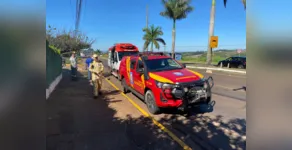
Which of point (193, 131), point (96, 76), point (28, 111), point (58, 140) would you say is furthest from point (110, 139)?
point (96, 76)

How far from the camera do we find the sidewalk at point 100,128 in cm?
483

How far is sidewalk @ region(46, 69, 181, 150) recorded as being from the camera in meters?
4.83

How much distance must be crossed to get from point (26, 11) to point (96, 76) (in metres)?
8.91

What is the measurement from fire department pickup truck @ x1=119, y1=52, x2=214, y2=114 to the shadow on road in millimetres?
513

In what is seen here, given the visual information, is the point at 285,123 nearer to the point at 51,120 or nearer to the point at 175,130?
the point at 175,130

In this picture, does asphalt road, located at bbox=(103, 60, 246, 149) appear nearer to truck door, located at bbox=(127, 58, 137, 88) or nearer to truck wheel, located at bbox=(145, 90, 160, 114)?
truck wheel, located at bbox=(145, 90, 160, 114)

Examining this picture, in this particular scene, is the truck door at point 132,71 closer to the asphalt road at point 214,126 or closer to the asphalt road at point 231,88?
the asphalt road at point 214,126

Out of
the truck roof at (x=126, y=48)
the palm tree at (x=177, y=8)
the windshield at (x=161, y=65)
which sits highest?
the palm tree at (x=177, y=8)

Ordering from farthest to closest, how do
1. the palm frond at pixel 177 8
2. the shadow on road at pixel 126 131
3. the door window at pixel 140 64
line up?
the palm frond at pixel 177 8 → the door window at pixel 140 64 → the shadow on road at pixel 126 131

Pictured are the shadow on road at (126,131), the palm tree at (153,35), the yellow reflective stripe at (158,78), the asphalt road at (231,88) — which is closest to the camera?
the shadow on road at (126,131)

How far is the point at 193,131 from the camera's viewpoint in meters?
5.66

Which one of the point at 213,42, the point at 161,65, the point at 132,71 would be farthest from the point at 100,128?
the point at 213,42

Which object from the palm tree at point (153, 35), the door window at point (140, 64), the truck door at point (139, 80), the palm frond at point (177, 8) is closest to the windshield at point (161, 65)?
the door window at point (140, 64)

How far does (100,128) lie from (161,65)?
3.30m
